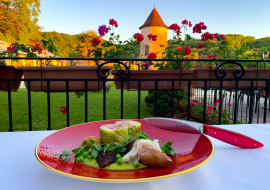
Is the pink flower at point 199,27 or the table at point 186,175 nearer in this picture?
the table at point 186,175

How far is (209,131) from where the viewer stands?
626 mm

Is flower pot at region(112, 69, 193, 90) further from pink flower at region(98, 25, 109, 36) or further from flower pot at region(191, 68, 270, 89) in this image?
pink flower at region(98, 25, 109, 36)

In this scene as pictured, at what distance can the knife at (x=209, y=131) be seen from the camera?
0.61 m

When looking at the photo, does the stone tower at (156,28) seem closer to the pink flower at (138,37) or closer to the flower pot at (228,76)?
the pink flower at (138,37)

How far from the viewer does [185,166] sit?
0.45 metres

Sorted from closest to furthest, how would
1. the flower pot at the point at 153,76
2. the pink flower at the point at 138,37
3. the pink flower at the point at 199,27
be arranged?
1. the flower pot at the point at 153,76
2. the pink flower at the point at 138,37
3. the pink flower at the point at 199,27

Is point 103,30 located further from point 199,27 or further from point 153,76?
point 199,27

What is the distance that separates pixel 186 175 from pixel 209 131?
0.65 ft

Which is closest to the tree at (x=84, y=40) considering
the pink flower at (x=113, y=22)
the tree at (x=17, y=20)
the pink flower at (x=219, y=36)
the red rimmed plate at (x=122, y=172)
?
the pink flower at (x=113, y=22)

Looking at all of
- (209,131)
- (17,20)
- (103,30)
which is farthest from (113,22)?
(17,20)

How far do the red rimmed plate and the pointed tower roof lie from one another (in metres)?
19.7

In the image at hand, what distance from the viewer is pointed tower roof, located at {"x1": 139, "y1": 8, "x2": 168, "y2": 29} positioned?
19184 mm

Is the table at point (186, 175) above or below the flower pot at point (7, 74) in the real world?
below

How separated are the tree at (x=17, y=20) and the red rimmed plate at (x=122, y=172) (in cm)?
1219
